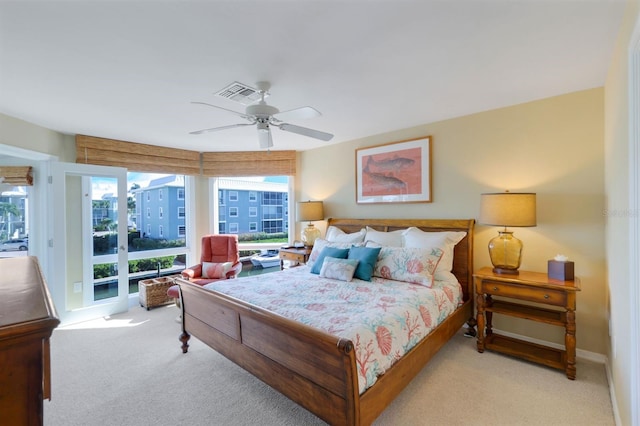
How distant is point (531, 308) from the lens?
8.83 feet

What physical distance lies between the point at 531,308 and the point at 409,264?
118cm

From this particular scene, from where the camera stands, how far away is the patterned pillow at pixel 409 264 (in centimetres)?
277

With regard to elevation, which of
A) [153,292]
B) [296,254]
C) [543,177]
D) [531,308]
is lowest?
[153,292]

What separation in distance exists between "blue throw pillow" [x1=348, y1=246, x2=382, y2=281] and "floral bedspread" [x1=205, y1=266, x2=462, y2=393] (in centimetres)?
8

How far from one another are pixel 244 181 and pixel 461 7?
168 inches

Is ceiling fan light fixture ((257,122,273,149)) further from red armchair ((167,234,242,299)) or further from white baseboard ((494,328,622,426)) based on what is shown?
white baseboard ((494,328,622,426))

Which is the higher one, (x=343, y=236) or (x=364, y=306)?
(x=343, y=236)

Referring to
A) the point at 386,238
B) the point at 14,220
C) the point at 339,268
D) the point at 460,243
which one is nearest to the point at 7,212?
the point at 14,220

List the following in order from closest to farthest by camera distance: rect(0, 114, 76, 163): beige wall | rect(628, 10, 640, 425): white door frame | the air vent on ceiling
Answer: rect(628, 10, 640, 425): white door frame → the air vent on ceiling → rect(0, 114, 76, 163): beige wall

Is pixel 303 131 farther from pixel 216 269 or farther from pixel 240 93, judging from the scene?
pixel 216 269

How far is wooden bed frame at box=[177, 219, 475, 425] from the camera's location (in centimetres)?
154

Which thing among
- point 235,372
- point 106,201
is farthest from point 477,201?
point 106,201

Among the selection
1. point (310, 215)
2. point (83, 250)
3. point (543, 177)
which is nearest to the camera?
point (543, 177)

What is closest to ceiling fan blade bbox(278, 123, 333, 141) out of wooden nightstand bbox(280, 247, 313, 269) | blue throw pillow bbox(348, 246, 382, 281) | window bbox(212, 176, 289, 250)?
blue throw pillow bbox(348, 246, 382, 281)
